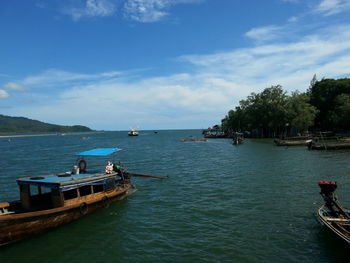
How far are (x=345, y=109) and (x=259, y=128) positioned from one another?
1484 inches

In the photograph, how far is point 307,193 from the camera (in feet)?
76.0

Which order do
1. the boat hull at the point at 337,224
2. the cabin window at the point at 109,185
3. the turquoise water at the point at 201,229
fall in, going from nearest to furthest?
the boat hull at the point at 337,224 < the turquoise water at the point at 201,229 < the cabin window at the point at 109,185

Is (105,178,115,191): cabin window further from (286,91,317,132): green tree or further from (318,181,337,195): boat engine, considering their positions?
(286,91,317,132): green tree

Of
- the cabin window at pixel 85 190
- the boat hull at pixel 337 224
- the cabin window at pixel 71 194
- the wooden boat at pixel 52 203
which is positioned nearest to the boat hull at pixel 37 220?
the wooden boat at pixel 52 203

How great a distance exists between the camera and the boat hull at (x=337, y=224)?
12.4m

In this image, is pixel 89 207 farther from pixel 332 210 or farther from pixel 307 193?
pixel 307 193

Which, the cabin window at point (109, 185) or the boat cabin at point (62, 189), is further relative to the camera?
the cabin window at point (109, 185)

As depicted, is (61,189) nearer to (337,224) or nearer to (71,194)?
(71,194)

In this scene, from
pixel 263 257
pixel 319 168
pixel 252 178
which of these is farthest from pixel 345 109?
pixel 263 257

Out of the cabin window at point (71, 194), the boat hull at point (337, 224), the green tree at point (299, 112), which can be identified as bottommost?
the boat hull at point (337, 224)

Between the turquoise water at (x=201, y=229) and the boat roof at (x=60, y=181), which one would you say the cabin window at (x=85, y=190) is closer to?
the boat roof at (x=60, y=181)

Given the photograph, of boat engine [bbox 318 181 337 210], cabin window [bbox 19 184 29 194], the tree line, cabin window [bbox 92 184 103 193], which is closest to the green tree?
the tree line

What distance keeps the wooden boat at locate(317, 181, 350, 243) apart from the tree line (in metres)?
74.6

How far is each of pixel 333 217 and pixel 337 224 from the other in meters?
1.73
